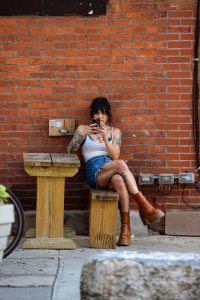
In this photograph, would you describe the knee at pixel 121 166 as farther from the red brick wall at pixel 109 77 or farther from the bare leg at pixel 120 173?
the red brick wall at pixel 109 77

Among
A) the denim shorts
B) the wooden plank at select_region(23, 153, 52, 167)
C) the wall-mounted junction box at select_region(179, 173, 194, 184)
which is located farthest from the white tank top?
the wall-mounted junction box at select_region(179, 173, 194, 184)

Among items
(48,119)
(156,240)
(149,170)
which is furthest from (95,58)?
(156,240)

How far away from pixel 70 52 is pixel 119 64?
512mm

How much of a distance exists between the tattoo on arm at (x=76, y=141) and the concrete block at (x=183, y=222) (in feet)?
3.88

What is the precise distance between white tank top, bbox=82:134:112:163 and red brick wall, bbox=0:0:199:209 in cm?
29

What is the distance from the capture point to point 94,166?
21.8 feet

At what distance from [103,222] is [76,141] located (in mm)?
854

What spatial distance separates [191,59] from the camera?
22.8 ft

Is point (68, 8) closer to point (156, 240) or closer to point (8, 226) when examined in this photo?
point (156, 240)

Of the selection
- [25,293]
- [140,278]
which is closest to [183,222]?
[25,293]

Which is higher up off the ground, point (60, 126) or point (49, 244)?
point (60, 126)

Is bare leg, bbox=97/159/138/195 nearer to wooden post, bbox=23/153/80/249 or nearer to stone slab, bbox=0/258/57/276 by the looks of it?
wooden post, bbox=23/153/80/249

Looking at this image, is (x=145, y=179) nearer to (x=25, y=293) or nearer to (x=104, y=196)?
(x=104, y=196)

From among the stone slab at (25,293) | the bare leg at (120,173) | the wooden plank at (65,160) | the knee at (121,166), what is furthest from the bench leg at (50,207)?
the stone slab at (25,293)
